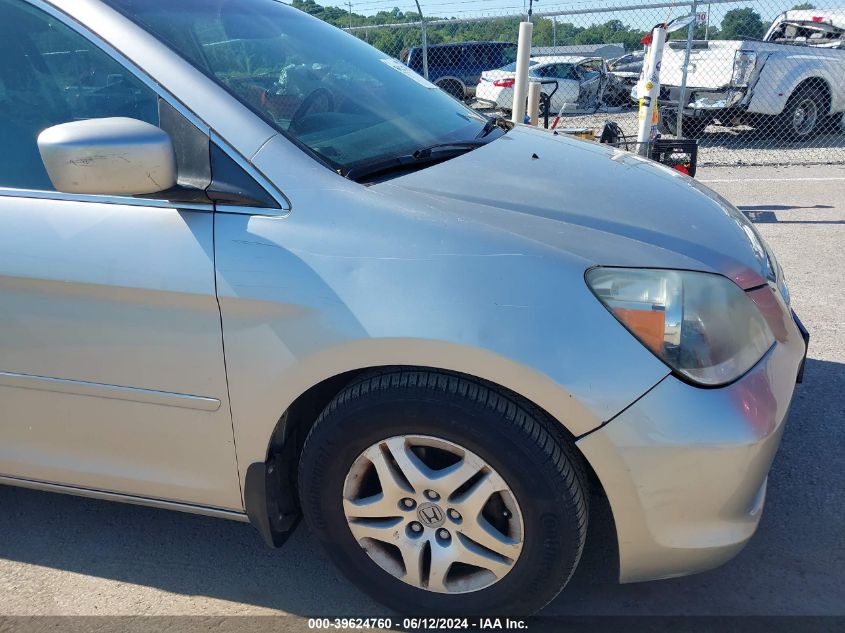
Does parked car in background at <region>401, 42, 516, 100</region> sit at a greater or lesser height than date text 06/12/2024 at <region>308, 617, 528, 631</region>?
lesser

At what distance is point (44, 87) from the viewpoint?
2320 mm

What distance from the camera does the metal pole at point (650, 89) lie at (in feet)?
20.4

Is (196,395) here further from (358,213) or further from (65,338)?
(358,213)

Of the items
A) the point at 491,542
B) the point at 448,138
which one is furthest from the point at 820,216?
the point at 491,542

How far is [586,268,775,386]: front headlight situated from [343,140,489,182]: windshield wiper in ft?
2.26

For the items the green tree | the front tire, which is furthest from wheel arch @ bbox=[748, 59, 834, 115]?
the front tire

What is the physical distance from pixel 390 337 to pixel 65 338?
962 mm

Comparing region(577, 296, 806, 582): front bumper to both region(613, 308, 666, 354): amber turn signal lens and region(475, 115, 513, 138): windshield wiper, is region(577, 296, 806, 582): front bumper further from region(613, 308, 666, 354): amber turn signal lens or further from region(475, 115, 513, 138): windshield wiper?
region(475, 115, 513, 138): windshield wiper

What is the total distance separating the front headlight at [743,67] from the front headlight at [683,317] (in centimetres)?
929

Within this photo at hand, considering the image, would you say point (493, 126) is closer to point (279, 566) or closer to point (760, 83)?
point (279, 566)

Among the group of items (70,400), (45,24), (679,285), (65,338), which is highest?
(45,24)

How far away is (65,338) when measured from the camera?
7.03ft

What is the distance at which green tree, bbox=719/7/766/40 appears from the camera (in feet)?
36.7

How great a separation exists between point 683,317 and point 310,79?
1.51m
